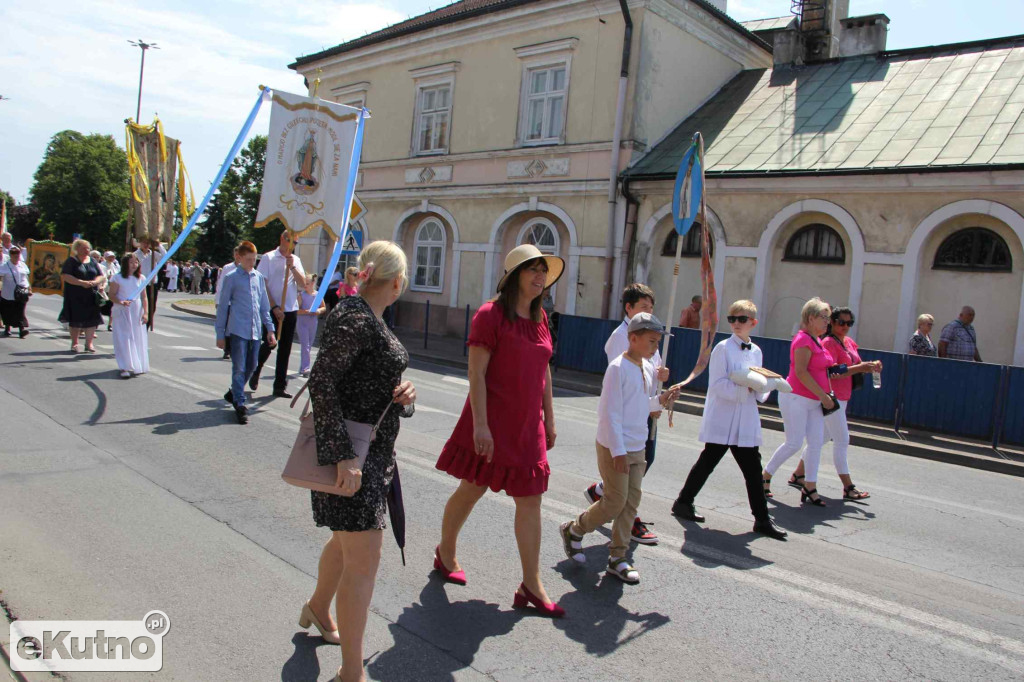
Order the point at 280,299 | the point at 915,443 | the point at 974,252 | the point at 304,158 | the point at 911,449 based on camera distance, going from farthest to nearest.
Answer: the point at 974,252 → the point at 915,443 → the point at 911,449 → the point at 280,299 → the point at 304,158

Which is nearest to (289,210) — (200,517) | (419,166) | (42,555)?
(200,517)

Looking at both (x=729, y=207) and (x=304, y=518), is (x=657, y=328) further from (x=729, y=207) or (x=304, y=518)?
(x=729, y=207)

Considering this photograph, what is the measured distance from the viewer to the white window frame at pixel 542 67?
20.7m

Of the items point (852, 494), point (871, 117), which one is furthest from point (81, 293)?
point (871, 117)

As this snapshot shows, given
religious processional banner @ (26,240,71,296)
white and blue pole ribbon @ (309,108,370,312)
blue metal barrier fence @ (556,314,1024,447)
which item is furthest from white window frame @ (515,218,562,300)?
white and blue pole ribbon @ (309,108,370,312)

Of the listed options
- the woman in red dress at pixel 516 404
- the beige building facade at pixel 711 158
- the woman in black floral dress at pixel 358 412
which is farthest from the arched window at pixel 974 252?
the woman in black floral dress at pixel 358 412

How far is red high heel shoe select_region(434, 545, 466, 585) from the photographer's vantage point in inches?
176

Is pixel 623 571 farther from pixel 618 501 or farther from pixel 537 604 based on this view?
pixel 537 604

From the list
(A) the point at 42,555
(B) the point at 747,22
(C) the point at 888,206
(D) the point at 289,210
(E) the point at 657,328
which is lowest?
(A) the point at 42,555

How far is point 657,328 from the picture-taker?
15.5ft

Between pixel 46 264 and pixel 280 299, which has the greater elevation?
pixel 46 264

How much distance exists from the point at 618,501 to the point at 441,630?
4.38 feet

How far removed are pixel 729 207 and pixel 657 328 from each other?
44.3ft

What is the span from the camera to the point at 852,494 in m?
7.42
